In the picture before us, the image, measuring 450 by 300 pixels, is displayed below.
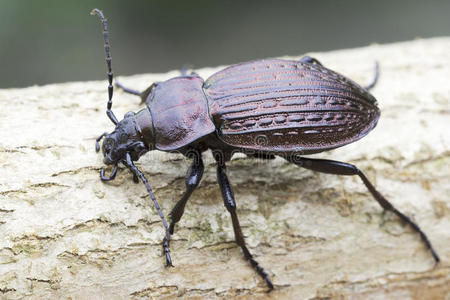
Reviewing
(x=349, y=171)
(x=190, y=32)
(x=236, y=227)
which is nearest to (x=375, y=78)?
(x=349, y=171)

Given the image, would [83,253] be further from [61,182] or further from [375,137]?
[375,137]

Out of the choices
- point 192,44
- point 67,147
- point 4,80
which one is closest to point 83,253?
point 67,147

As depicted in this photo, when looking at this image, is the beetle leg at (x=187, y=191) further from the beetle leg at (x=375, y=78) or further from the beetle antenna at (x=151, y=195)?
the beetle leg at (x=375, y=78)

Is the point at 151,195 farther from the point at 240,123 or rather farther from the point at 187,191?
the point at 240,123

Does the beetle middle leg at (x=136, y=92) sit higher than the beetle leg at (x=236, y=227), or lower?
higher

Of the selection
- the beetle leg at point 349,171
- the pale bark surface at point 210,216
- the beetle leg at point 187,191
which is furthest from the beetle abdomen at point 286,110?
the pale bark surface at point 210,216

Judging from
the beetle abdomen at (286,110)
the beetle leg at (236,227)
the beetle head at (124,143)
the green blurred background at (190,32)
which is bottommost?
the beetle leg at (236,227)

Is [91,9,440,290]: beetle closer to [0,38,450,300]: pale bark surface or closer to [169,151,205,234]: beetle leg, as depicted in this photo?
[169,151,205,234]: beetle leg
